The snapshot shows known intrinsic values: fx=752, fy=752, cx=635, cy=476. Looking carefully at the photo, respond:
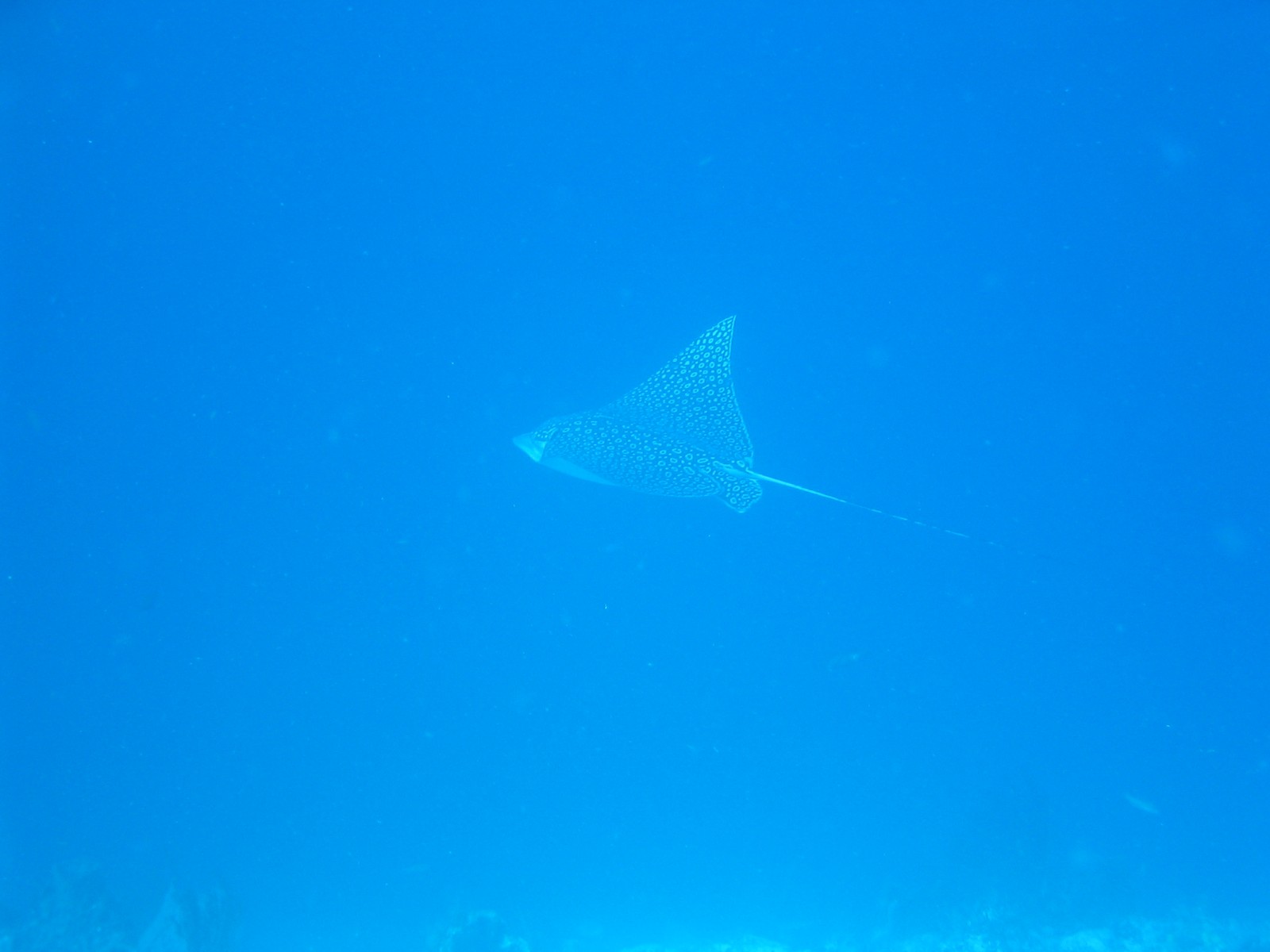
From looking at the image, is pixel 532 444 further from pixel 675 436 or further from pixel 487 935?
pixel 487 935

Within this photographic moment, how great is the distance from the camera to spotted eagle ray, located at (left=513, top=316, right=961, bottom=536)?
4.37m

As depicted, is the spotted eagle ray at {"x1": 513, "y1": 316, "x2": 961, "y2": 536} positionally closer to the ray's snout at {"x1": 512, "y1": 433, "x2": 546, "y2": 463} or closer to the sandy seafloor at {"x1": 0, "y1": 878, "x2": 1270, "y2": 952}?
the ray's snout at {"x1": 512, "y1": 433, "x2": 546, "y2": 463}

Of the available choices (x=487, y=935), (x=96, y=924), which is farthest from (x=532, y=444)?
(x=96, y=924)

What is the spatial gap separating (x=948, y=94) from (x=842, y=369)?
1.76 m

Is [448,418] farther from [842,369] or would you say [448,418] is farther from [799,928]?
[799,928]

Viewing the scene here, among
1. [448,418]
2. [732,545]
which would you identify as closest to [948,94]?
[732,545]

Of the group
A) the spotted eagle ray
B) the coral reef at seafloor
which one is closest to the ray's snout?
the spotted eagle ray

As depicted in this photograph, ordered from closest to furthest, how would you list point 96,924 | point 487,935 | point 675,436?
point 675,436 → point 96,924 → point 487,935

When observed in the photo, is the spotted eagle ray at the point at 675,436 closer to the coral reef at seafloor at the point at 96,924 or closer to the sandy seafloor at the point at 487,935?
the sandy seafloor at the point at 487,935

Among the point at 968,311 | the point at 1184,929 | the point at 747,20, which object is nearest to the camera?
the point at 747,20

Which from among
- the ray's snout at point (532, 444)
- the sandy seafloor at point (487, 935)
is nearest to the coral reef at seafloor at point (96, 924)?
the sandy seafloor at point (487, 935)

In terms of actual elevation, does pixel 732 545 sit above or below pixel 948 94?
below

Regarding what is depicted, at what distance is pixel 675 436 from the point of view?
4449 millimetres

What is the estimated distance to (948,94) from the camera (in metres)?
4.61
